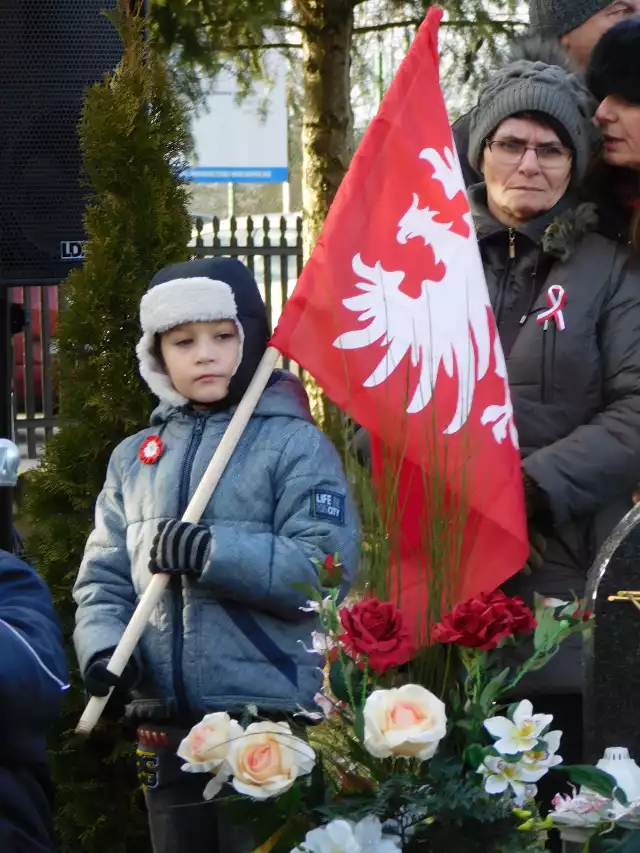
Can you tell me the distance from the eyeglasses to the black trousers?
150 centimetres

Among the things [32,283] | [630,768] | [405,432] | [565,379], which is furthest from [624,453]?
[32,283]

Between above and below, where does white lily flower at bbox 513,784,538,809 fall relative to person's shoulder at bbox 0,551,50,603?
below

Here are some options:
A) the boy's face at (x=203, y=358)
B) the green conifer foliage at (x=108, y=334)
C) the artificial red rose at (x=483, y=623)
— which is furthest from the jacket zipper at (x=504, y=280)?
the artificial red rose at (x=483, y=623)

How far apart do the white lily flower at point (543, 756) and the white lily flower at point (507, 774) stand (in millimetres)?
11

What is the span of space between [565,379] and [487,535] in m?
0.49

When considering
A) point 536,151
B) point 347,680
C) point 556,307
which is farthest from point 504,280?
point 347,680

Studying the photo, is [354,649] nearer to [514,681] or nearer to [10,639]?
[514,681]

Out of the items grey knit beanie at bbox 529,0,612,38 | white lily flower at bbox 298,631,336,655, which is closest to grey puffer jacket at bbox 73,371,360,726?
white lily flower at bbox 298,631,336,655

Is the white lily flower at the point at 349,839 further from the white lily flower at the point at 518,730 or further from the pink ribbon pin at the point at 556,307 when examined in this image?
the pink ribbon pin at the point at 556,307

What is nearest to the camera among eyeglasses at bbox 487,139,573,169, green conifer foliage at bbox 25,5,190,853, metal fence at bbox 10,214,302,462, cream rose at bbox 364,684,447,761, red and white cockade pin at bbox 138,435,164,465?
cream rose at bbox 364,684,447,761

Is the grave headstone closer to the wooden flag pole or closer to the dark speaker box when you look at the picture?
the wooden flag pole

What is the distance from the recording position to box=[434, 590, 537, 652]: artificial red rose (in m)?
2.50

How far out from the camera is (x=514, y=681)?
8.43 feet

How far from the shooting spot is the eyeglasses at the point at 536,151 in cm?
366
